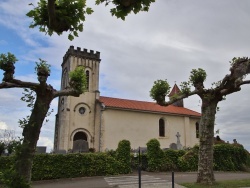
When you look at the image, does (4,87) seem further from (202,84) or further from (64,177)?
(64,177)

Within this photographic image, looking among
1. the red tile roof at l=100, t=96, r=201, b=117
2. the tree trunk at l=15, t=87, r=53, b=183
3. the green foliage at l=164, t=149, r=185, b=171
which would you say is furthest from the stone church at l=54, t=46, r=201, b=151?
the tree trunk at l=15, t=87, r=53, b=183

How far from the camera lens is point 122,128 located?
33.6 m

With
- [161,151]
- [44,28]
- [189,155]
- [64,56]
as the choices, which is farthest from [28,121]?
[64,56]

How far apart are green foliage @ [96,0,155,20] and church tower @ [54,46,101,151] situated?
92.2 feet

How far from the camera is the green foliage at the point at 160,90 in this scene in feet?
46.4

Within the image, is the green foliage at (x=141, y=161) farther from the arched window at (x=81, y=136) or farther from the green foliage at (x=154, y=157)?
the arched window at (x=81, y=136)

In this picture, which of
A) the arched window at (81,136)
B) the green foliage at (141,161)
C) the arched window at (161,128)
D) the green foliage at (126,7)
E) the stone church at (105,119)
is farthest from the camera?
the arched window at (161,128)

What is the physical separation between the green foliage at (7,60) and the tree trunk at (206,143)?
29.5ft

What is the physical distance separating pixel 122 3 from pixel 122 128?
29803 mm

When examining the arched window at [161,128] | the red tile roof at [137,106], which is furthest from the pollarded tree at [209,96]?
the arched window at [161,128]

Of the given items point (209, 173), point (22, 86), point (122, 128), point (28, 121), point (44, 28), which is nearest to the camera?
point (44, 28)

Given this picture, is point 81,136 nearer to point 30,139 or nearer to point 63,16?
point 30,139

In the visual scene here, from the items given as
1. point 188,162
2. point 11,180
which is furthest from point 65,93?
point 188,162

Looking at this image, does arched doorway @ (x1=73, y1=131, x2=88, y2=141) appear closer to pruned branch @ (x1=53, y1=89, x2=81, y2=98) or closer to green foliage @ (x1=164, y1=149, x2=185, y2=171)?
green foliage @ (x1=164, y1=149, x2=185, y2=171)
